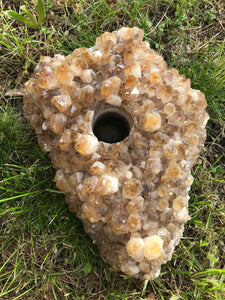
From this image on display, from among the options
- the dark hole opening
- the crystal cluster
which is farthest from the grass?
the dark hole opening

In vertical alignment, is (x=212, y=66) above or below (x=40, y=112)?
above

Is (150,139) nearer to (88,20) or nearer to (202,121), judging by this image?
(202,121)

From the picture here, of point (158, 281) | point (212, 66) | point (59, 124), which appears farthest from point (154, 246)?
point (212, 66)

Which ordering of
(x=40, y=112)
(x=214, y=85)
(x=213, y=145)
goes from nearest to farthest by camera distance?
(x=40, y=112) → (x=214, y=85) → (x=213, y=145)

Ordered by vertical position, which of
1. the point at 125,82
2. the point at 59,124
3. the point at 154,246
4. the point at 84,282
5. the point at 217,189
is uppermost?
the point at 125,82

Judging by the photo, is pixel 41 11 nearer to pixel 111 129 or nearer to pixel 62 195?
pixel 111 129

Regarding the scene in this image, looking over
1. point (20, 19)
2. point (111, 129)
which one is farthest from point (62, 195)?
point (20, 19)

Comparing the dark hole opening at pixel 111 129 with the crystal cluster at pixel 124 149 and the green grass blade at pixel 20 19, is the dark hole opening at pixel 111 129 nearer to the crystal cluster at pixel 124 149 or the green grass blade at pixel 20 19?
the crystal cluster at pixel 124 149
